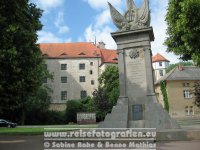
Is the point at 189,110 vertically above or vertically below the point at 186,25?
below

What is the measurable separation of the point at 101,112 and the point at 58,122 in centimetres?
1059

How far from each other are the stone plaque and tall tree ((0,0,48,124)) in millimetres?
7891

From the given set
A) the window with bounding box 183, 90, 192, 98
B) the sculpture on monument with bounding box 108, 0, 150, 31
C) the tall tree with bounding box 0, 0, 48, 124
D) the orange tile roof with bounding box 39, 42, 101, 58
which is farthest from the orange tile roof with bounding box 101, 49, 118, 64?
the tall tree with bounding box 0, 0, 48, 124

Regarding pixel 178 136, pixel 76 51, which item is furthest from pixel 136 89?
pixel 76 51

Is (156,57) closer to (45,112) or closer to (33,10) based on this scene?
(45,112)

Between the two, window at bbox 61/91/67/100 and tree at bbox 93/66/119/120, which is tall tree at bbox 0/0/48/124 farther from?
window at bbox 61/91/67/100

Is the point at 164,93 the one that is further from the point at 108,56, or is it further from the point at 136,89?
the point at 136,89

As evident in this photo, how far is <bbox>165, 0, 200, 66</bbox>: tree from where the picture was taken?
1578 cm

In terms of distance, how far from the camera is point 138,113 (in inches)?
785

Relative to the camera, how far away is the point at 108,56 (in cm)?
8344

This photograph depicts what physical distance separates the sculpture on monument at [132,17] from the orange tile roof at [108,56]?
56.5 metres

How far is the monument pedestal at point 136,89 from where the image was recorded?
759 inches

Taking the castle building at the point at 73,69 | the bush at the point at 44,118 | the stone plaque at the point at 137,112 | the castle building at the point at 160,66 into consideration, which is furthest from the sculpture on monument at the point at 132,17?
the castle building at the point at 160,66

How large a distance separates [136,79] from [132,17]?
5.14 metres
